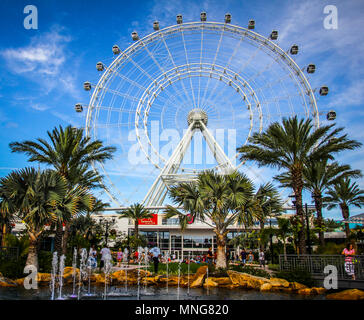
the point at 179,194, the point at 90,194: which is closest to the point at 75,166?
the point at 90,194

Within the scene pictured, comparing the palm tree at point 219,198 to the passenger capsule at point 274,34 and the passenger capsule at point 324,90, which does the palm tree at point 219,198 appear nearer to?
the passenger capsule at point 324,90

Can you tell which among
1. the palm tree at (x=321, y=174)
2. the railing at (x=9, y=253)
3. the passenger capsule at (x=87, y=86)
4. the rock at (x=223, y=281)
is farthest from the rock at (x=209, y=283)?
the passenger capsule at (x=87, y=86)

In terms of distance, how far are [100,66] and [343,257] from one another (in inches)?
1157

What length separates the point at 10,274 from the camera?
1368 cm

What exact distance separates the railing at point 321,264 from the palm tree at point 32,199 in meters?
10.9

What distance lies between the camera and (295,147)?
16.7 metres

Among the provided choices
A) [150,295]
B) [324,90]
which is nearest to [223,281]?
[150,295]

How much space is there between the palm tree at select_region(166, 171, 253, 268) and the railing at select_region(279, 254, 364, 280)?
324 cm

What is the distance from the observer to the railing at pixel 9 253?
583 inches

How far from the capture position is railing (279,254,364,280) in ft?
38.6

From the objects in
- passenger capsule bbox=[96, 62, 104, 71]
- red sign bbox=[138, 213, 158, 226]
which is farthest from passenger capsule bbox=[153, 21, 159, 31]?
red sign bbox=[138, 213, 158, 226]

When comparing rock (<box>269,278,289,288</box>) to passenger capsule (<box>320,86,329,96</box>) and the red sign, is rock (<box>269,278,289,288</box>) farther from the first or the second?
the red sign
